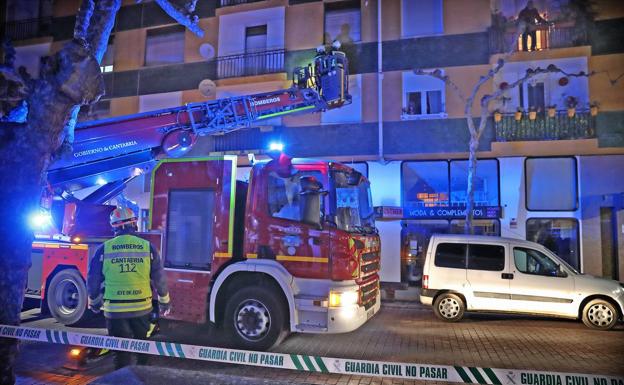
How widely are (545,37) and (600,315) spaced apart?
880 cm

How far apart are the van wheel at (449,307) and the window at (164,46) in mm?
12475

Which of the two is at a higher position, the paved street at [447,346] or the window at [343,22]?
the window at [343,22]

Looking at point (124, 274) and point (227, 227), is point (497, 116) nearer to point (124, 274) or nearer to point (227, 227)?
point (227, 227)

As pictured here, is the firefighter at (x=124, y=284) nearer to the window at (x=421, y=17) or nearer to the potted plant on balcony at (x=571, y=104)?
the window at (x=421, y=17)

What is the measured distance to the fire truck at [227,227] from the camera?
6.22m

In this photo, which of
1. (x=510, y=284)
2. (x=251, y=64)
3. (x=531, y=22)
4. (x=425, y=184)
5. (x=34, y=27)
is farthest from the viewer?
(x=34, y=27)

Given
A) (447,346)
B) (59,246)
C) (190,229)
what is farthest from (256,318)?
(59,246)

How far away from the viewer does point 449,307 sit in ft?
31.4

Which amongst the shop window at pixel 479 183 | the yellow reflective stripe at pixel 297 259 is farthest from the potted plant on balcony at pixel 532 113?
the yellow reflective stripe at pixel 297 259

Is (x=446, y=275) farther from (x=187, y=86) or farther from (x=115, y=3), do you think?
(x=187, y=86)

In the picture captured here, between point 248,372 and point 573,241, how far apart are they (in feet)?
37.0

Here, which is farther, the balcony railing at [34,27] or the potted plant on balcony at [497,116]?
the balcony railing at [34,27]

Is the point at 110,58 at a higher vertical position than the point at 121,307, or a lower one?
higher

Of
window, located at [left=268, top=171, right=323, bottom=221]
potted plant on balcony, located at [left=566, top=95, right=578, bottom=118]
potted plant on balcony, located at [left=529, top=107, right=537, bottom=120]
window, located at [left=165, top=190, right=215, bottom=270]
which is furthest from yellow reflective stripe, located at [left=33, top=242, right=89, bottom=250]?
potted plant on balcony, located at [left=566, top=95, right=578, bottom=118]
